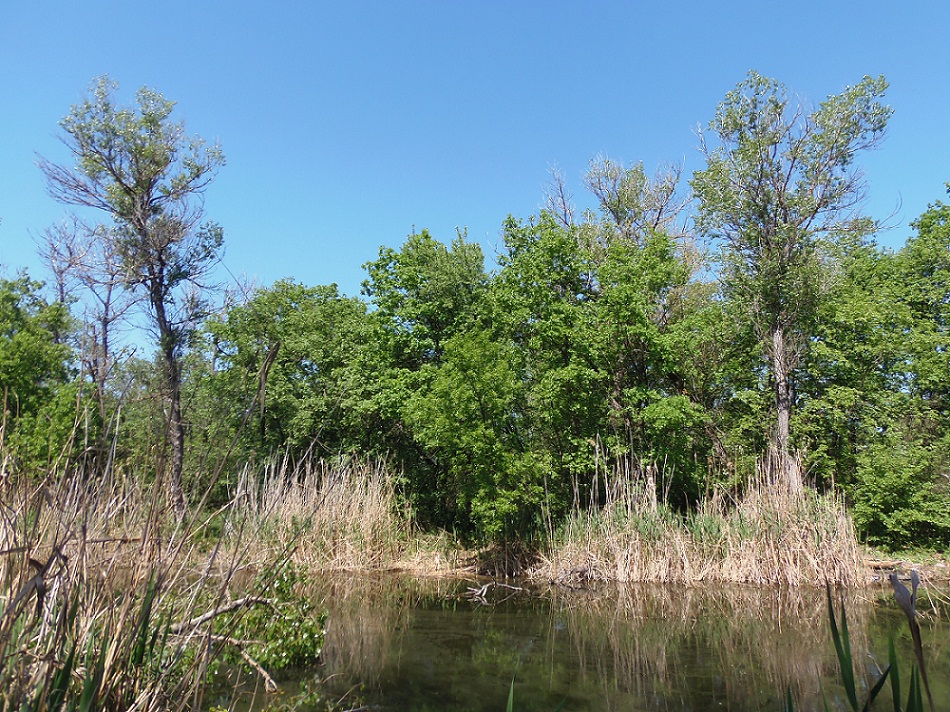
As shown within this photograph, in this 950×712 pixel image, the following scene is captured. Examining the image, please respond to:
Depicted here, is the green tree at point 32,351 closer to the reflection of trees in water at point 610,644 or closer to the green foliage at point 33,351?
the green foliage at point 33,351

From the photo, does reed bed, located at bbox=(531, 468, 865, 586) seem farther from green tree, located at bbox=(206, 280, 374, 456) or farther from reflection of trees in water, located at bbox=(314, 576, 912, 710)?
green tree, located at bbox=(206, 280, 374, 456)

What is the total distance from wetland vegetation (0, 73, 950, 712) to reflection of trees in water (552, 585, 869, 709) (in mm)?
56

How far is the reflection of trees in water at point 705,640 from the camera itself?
598 centimetres

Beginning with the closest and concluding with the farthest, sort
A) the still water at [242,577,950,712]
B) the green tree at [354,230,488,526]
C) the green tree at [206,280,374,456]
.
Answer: the still water at [242,577,950,712] → the green tree at [354,230,488,526] → the green tree at [206,280,374,456]

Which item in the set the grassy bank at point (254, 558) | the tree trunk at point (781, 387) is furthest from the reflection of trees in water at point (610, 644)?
the tree trunk at point (781, 387)

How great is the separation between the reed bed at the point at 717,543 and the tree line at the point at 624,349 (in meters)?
0.81

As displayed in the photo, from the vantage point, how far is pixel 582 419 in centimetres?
1578

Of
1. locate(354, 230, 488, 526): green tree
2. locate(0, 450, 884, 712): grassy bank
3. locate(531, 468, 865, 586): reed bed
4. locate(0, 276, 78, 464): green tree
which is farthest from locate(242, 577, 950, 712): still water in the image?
locate(0, 276, 78, 464): green tree

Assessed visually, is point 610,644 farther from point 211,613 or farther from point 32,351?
point 32,351

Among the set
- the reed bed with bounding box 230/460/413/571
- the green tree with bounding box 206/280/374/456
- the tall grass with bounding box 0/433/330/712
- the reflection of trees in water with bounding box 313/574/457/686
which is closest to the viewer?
the tall grass with bounding box 0/433/330/712

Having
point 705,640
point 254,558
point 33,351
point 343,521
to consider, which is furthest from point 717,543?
point 33,351

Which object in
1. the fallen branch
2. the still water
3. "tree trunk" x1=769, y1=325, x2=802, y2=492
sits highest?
"tree trunk" x1=769, y1=325, x2=802, y2=492

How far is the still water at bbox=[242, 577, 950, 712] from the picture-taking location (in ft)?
18.9

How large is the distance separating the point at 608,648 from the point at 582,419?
860 cm
